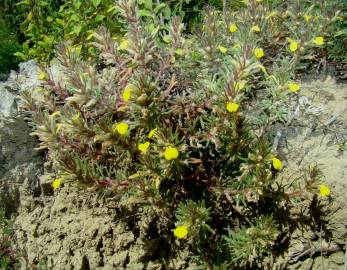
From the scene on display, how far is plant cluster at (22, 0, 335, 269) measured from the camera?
9.57ft

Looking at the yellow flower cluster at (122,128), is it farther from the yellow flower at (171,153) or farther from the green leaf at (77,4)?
the green leaf at (77,4)

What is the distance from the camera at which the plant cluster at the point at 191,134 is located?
2.92 meters

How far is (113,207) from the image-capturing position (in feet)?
11.4

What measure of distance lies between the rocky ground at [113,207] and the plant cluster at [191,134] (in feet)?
0.48

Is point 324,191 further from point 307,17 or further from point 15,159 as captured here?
point 15,159

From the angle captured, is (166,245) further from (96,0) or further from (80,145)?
(96,0)

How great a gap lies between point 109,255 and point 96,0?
244 centimetres

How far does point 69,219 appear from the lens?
11.6 feet

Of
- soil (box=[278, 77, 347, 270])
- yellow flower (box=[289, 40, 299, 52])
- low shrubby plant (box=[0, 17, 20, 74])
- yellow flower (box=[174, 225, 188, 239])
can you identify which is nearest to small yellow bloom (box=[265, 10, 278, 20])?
yellow flower (box=[289, 40, 299, 52])

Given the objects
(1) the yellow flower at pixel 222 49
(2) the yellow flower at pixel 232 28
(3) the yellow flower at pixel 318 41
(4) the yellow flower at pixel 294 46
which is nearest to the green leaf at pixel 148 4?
(2) the yellow flower at pixel 232 28

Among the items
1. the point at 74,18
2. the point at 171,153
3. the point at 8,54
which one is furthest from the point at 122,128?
the point at 8,54

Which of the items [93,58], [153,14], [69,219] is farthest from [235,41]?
[69,219]

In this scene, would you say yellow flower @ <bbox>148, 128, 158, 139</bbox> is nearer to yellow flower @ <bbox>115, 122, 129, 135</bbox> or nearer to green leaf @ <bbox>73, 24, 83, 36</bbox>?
yellow flower @ <bbox>115, 122, 129, 135</bbox>

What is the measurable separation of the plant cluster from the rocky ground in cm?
15
